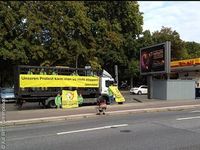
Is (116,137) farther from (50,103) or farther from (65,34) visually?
(65,34)

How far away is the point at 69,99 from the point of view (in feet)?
91.7

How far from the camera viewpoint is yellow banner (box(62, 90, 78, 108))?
27.6m

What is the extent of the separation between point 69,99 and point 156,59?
10.7 meters

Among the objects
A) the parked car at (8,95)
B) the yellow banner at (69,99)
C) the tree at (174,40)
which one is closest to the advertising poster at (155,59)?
the yellow banner at (69,99)

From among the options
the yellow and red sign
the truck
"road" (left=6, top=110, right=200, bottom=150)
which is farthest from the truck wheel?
the yellow and red sign

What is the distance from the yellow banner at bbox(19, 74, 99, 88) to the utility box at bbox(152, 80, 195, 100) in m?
7.14

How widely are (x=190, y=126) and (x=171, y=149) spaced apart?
5.05 meters

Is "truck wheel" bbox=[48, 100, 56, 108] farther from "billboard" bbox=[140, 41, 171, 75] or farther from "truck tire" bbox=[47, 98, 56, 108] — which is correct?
"billboard" bbox=[140, 41, 171, 75]

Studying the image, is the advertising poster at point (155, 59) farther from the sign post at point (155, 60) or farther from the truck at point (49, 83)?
the truck at point (49, 83)

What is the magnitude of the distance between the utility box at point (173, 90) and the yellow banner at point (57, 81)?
714 centimetres

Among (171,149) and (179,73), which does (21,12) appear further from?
(171,149)

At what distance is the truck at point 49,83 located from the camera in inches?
1095

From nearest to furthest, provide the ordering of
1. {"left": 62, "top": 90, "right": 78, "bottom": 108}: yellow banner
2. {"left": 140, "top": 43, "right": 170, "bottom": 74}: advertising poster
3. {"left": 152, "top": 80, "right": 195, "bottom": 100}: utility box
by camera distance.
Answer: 1. {"left": 62, "top": 90, "right": 78, "bottom": 108}: yellow banner
2. {"left": 140, "top": 43, "right": 170, "bottom": 74}: advertising poster
3. {"left": 152, "top": 80, "right": 195, "bottom": 100}: utility box

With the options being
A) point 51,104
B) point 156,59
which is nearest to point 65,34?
point 156,59
